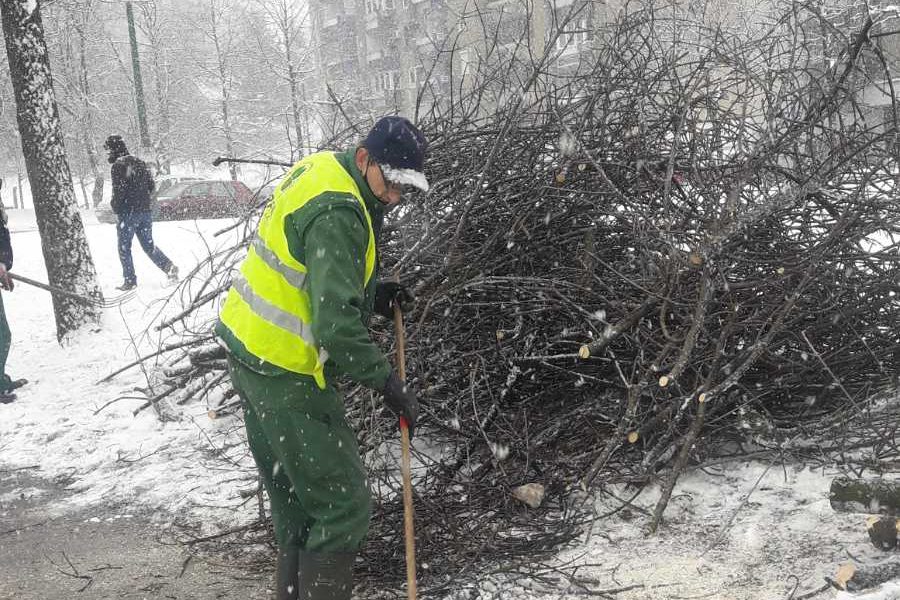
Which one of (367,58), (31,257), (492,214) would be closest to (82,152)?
(367,58)

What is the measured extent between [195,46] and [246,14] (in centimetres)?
465

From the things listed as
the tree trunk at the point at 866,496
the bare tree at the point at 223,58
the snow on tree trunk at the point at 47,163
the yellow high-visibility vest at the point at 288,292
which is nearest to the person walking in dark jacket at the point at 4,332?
the snow on tree trunk at the point at 47,163

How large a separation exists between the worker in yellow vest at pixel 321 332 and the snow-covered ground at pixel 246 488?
2.68 ft

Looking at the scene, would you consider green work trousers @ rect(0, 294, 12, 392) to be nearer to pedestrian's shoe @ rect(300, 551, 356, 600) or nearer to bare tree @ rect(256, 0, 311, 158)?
pedestrian's shoe @ rect(300, 551, 356, 600)

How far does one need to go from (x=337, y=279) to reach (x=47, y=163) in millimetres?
6028

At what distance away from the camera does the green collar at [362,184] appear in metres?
2.66

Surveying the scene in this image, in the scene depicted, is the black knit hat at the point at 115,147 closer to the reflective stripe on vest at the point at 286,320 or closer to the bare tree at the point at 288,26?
the reflective stripe on vest at the point at 286,320

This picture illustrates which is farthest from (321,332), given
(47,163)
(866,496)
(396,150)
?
(47,163)

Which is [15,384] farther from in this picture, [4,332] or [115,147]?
[115,147]

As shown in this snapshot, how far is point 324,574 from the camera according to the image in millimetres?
2660

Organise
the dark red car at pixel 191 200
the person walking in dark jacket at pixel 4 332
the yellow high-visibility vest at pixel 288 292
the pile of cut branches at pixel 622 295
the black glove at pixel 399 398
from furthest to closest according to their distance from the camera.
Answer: the dark red car at pixel 191 200 < the person walking in dark jacket at pixel 4 332 < the pile of cut branches at pixel 622 295 < the black glove at pixel 399 398 < the yellow high-visibility vest at pixel 288 292

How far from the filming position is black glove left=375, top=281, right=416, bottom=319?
3188mm

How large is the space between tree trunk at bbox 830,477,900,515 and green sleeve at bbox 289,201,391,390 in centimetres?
209

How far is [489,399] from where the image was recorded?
4.27 m
